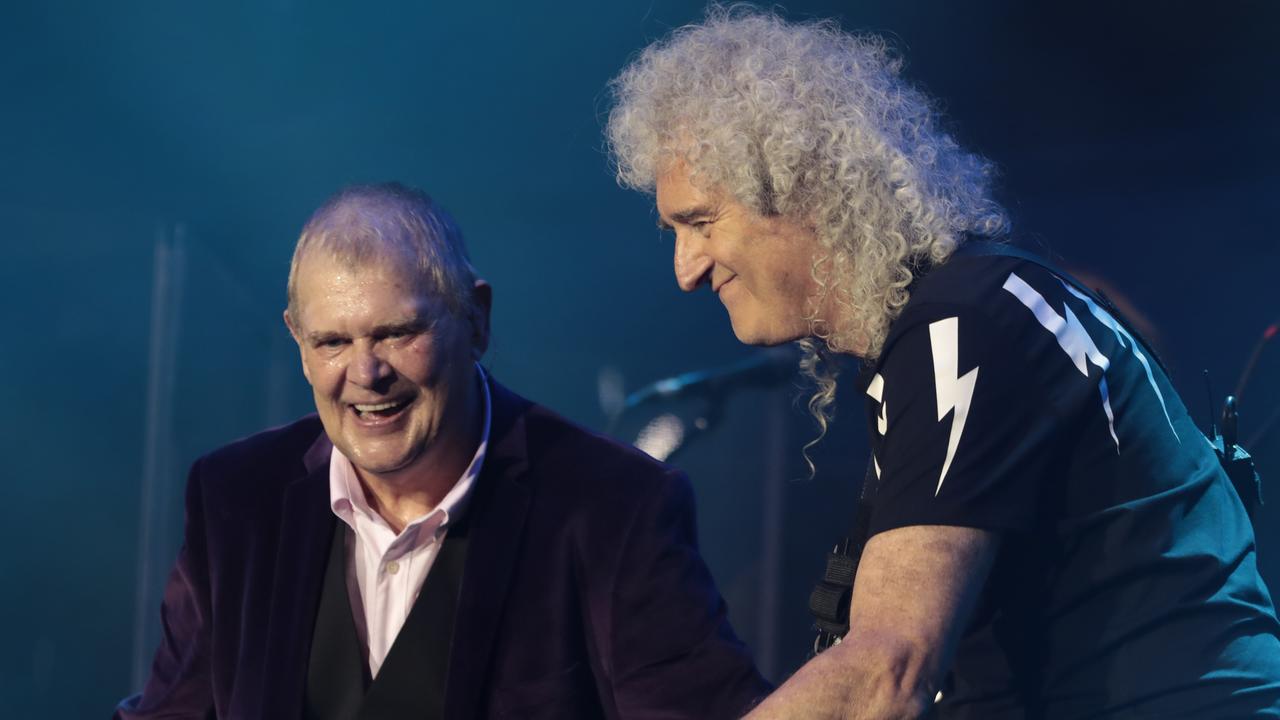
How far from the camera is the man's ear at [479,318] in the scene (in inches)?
93.5

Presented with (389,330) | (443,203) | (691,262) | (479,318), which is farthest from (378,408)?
(443,203)

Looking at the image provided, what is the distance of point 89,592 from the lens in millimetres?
4512

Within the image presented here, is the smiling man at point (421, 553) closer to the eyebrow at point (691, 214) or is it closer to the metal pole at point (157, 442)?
the eyebrow at point (691, 214)

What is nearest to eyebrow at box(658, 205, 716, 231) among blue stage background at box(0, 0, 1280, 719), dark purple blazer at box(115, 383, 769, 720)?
dark purple blazer at box(115, 383, 769, 720)

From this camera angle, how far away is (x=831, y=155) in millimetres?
1758

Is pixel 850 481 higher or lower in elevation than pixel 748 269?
lower

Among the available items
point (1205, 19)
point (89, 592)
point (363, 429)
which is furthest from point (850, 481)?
point (89, 592)

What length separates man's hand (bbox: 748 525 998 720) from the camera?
129 centimetres

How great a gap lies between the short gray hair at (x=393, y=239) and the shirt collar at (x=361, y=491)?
0.97ft

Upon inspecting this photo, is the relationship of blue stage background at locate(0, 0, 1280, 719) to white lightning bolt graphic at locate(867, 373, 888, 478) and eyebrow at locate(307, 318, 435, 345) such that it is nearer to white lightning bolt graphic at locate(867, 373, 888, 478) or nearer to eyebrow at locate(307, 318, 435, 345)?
eyebrow at locate(307, 318, 435, 345)

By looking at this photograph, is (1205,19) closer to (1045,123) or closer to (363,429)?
(1045,123)

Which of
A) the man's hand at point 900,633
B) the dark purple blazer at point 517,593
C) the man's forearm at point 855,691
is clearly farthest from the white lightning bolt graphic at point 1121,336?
the dark purple blazer at point 517,593

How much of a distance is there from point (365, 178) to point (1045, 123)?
240 centimetres

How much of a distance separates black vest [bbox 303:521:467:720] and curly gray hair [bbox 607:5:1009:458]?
0.92 meters
